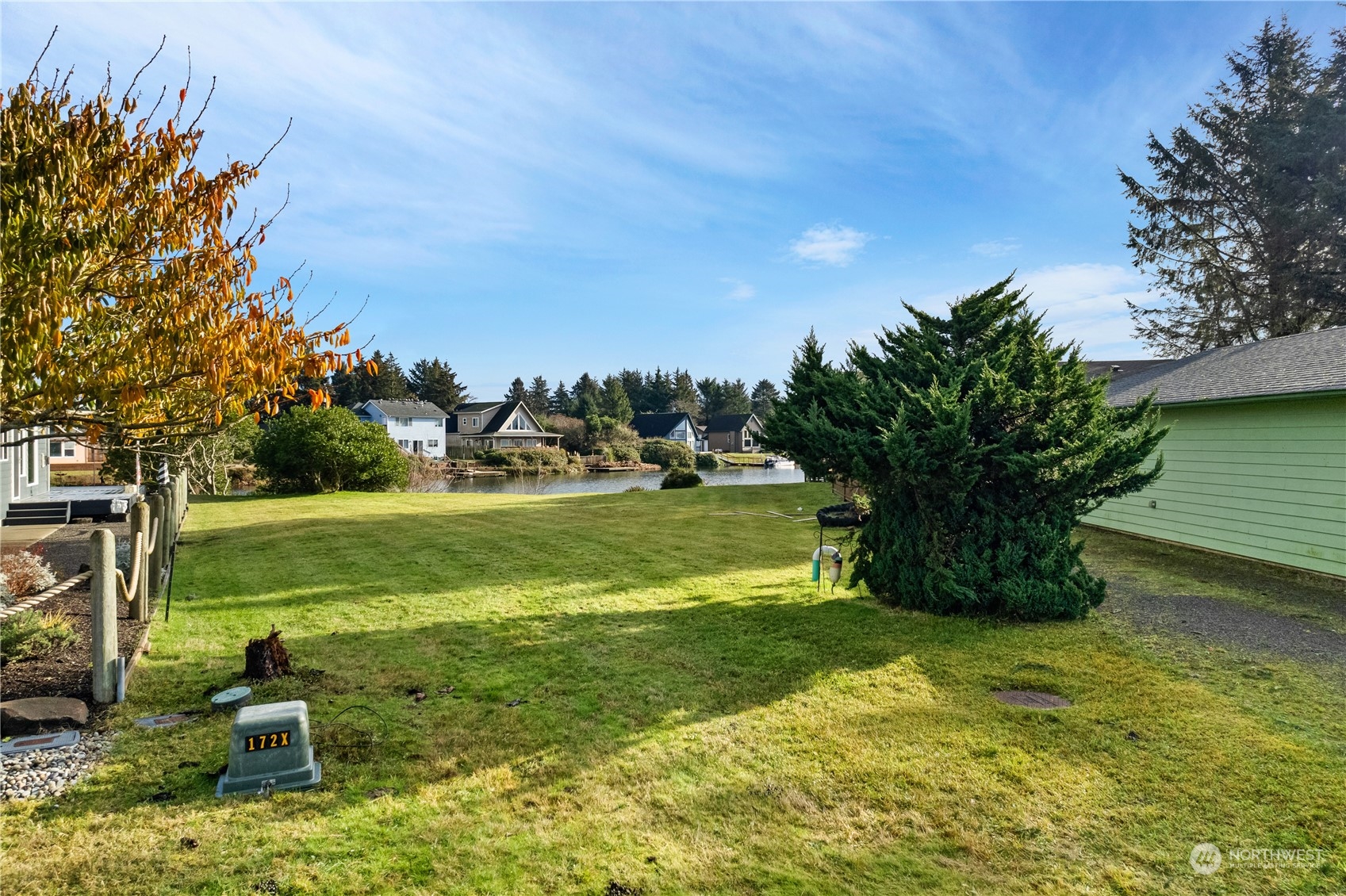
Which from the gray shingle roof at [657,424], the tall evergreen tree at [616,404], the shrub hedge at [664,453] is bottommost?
the shrub hedge at [664,453]

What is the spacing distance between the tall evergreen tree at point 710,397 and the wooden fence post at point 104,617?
87843mm

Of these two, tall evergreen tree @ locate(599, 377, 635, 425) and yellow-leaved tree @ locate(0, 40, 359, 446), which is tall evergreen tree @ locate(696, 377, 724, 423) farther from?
yellow-leaved tree @ locate(0, 40, 359, 446)

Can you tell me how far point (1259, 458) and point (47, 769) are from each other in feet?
49.6

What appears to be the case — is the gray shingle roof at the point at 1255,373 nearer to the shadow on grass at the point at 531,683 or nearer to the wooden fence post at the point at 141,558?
the shadow on grass at the point at 531,683

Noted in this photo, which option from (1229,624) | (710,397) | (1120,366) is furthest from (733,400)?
(1229,624)

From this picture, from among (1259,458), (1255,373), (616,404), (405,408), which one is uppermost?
(616,404)

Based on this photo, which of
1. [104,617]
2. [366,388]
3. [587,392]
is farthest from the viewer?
[587,392]

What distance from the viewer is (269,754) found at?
3.92 meters

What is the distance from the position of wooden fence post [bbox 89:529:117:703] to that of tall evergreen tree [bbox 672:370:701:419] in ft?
268

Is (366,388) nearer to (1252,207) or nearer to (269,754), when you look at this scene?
(1252,207)

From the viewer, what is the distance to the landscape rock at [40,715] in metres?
4.48

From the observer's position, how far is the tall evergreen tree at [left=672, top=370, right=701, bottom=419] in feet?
301

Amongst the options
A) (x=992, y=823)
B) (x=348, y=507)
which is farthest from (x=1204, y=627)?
(x=348, y=507)

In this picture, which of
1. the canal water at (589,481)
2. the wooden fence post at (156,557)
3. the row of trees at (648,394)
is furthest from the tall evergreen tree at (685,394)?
the wooden fence post at (156,557)
